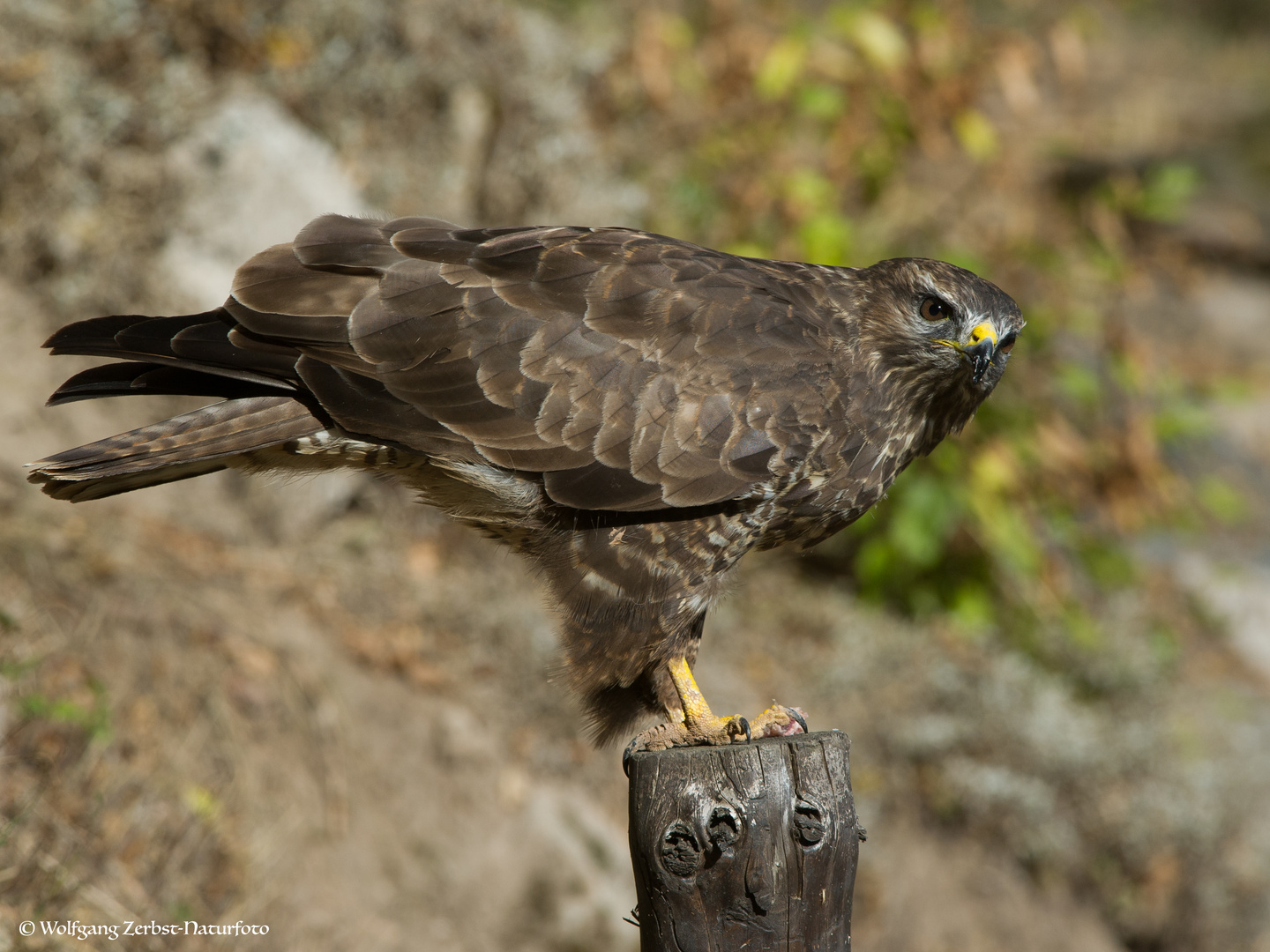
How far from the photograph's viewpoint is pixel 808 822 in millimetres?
2402

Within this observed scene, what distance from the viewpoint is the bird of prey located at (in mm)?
2879

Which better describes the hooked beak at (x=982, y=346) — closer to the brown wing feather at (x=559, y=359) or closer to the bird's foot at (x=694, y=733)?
the brown wing feather at (x=559, y=359)

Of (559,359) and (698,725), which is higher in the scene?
(559,359)

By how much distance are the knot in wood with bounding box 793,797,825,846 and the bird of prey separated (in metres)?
0.45

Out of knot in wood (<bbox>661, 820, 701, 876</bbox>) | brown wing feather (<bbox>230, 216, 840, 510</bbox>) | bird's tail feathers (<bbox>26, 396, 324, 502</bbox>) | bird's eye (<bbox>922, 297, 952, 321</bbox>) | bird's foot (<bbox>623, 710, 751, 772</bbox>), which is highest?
bird's eye (<bbox>922, 297, 952, 321</bbox>)

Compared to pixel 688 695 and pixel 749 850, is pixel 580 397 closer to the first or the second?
pixel 688 695

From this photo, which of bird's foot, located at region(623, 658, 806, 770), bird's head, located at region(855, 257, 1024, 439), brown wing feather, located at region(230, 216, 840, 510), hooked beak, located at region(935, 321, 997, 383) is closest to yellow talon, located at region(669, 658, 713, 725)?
bird's foot, located at region(623, 658, 806, 770)

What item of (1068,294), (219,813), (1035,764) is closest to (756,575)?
(1035,764)

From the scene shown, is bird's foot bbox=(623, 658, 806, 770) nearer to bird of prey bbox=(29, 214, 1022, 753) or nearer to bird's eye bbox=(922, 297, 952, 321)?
bird of prey bbox=(29, 214, 1022, 753)

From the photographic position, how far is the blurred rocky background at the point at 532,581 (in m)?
4.51

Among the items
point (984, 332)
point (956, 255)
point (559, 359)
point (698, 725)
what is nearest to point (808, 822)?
point (698, 725)

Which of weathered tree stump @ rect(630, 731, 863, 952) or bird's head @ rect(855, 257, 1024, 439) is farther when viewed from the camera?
bird's head @ rect(855, 257, 1024, 439)

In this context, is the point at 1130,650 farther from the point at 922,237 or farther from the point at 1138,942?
the point at 922,237

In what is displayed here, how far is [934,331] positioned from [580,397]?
3.38ft
